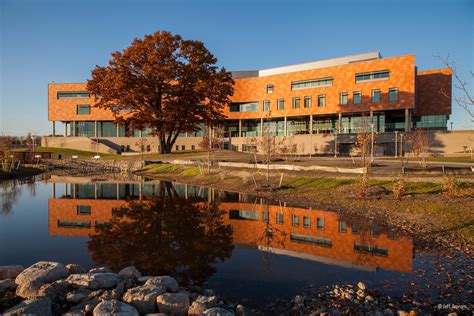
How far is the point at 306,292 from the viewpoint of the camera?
7.50m

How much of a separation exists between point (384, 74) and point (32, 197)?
53.1m

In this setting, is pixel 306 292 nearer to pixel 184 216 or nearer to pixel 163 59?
pixel 184 216

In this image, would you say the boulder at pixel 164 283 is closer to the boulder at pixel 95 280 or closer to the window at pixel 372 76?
the boulder at pixel 95 280

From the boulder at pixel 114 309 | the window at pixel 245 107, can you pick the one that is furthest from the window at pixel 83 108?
the boulder at pixel 114 309

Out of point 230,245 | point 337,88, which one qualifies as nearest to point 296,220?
point 230,245

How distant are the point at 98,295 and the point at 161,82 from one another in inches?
1675

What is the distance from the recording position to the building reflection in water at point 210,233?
994cm

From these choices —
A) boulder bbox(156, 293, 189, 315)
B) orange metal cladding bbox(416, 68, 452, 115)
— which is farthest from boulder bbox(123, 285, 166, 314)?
orange metal cladding bbox(416, 68, 452, 115)

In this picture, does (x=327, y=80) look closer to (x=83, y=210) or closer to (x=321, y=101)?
(x=321, y=101)

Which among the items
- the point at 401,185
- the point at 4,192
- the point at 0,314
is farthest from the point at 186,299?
the point at 4,192

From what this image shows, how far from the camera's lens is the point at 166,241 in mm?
11727

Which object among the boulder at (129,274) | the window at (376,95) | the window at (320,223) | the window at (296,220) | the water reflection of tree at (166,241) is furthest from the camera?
the window at (376,95)

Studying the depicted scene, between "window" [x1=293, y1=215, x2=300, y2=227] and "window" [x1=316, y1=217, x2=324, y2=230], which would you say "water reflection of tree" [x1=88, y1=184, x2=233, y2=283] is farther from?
"window" [x1=316, y1=217, x2=324, y2=230]

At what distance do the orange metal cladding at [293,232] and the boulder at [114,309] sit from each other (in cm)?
620
